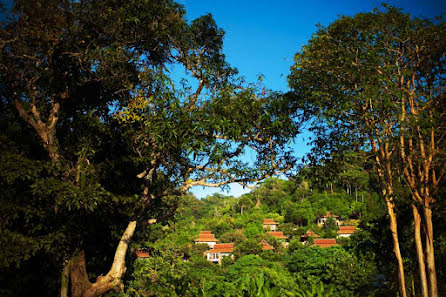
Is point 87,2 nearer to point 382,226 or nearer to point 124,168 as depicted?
point 124,168

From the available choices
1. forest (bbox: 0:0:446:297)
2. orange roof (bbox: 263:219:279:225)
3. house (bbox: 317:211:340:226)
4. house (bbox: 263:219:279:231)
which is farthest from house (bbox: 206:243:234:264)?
forest (bbox: 0:0:446:297)

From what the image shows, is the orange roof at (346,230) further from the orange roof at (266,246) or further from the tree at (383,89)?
the tree at (383,89)

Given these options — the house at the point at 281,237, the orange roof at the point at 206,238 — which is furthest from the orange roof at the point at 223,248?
the house at the point at 281,237

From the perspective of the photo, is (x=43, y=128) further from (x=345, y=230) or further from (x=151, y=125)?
(x=345, y=230)

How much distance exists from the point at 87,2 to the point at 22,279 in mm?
4738

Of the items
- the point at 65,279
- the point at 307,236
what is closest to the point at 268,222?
the point at 307,236

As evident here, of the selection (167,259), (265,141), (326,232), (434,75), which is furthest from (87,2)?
(326,232)

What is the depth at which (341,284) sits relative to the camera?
17625mm

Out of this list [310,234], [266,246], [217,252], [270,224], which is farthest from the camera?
[270,224]

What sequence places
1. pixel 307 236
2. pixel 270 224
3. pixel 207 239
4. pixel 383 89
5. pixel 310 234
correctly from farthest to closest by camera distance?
pixel 270 224
pixel 207 239
pixel 310 234
pixel 307 236
pixel 383 89

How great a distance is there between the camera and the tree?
6262 mm

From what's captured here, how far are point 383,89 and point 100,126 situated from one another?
18.2 feet

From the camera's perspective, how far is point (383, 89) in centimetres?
661

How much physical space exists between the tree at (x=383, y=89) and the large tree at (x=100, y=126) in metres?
1.24
